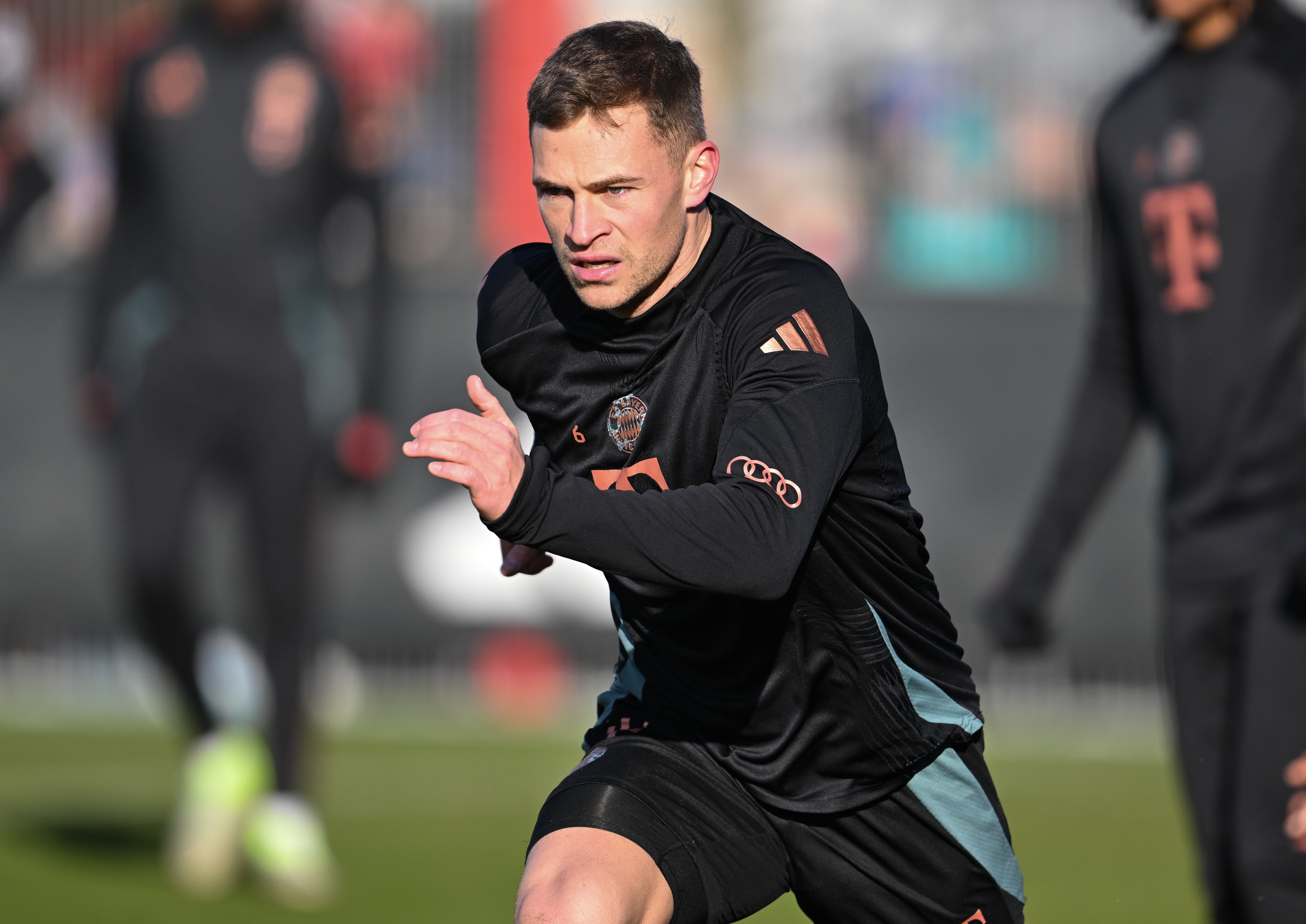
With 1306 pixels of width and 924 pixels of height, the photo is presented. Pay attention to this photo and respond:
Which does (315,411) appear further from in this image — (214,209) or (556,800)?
(556,800)

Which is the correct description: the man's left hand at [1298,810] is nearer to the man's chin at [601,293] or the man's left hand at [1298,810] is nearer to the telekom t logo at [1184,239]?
the telekom t logo at [1184,239]

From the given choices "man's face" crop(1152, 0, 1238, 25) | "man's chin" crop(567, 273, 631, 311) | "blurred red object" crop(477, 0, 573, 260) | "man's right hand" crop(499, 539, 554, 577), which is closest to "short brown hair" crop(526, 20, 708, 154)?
"man's chin" crop(567, 273, 631, 311)

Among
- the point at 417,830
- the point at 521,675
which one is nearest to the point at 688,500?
the point at 417,830

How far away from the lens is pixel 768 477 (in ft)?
9.93

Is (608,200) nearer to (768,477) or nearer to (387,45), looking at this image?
(768,477)

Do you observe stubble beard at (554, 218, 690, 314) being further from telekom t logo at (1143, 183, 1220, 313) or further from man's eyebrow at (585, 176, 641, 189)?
telekom t logo at (1143, 183, 1220, 313)

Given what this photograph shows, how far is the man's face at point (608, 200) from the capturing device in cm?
316

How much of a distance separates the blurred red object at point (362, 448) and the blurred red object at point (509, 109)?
427 centimetres

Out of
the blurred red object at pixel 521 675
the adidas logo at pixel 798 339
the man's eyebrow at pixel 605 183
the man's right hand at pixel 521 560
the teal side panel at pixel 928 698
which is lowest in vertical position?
the blurred red object at pixel 521 675

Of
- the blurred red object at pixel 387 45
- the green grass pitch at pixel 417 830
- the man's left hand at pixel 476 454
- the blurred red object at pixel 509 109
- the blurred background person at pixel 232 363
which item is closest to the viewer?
the man's left hand at pixel 476 454

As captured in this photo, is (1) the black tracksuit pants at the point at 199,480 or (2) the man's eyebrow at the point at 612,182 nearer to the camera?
(2) the man's eyebrow at the point at 612,182

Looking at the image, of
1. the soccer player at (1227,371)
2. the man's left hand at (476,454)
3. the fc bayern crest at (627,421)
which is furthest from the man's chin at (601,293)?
the soccer player at (1227,371)

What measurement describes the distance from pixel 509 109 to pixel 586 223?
8771 mm

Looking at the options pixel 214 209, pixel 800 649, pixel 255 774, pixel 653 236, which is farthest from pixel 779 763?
pixel 214 209
